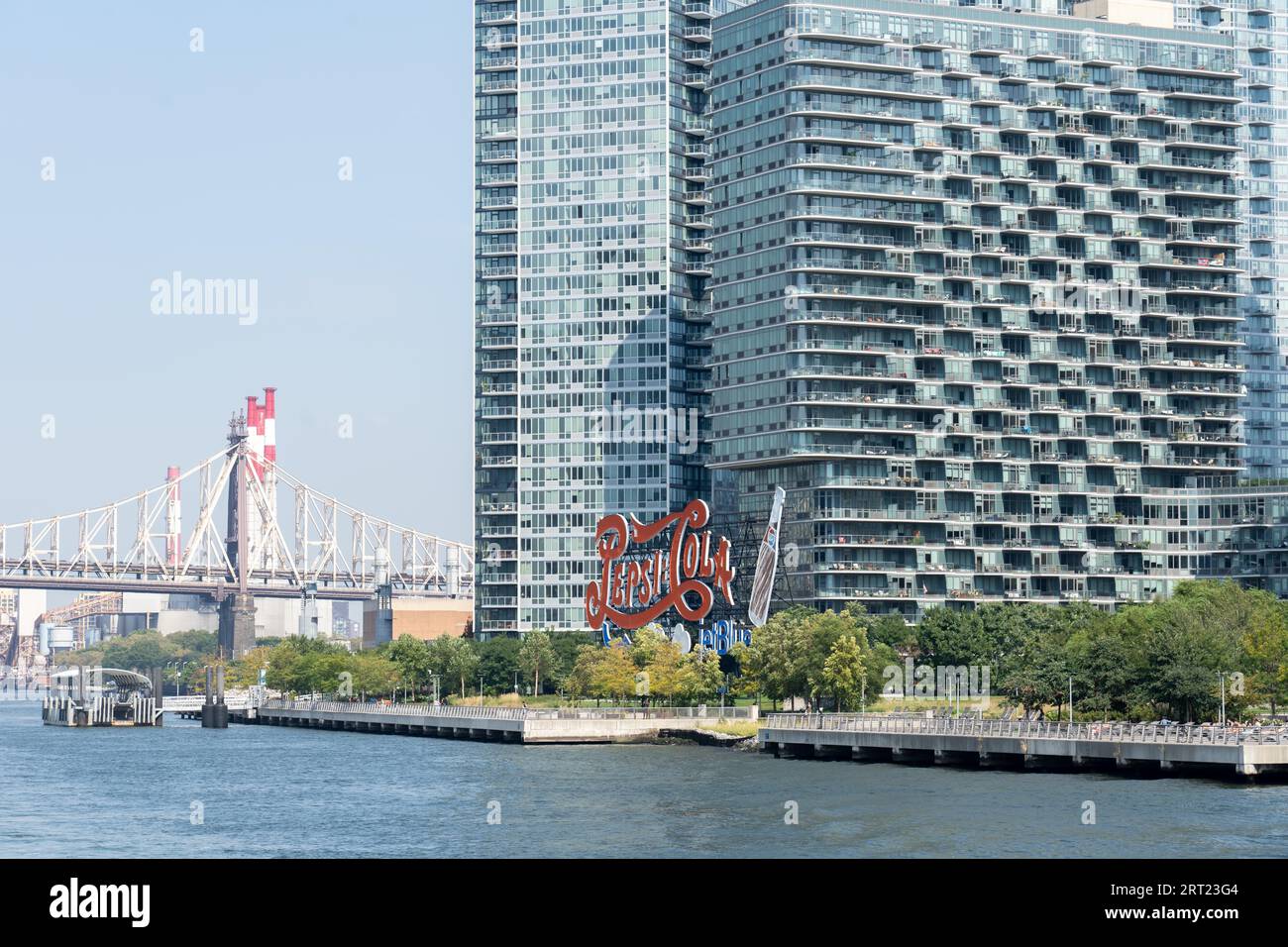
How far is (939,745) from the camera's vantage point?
13688cm

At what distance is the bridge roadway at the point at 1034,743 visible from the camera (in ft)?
Result: 381

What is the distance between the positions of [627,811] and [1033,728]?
37.8m

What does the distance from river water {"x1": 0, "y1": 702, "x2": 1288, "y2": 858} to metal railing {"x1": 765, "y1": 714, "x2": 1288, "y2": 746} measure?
4.26 meters

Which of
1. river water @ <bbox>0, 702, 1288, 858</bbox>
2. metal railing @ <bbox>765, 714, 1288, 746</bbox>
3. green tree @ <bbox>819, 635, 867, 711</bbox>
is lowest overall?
river water @ <bbox>0, 702, 1288, 858</bbox>

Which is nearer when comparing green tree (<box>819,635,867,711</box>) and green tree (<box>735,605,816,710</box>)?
green tree (<box>819,635,867,711</box>)

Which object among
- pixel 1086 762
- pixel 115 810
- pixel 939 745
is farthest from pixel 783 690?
pixel 115 810

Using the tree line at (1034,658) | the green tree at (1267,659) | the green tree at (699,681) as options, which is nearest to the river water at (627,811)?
the tree line at (1034,658)

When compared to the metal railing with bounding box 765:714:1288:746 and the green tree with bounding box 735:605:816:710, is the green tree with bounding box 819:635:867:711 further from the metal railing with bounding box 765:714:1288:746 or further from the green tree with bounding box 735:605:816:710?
the metal railing with bounding box 765:714:1288:746

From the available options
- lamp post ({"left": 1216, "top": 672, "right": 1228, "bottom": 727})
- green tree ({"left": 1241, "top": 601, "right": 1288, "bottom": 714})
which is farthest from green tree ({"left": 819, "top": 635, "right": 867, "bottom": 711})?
lamp post ({"left": 1216, "top": 672, "right": 1228, "bottom": 727})

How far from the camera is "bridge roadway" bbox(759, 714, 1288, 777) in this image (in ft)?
381

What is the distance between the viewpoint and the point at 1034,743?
5064 inches

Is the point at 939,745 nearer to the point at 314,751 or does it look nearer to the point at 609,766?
the point at 609,766

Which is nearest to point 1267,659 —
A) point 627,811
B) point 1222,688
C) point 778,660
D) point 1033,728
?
point 1222,688
